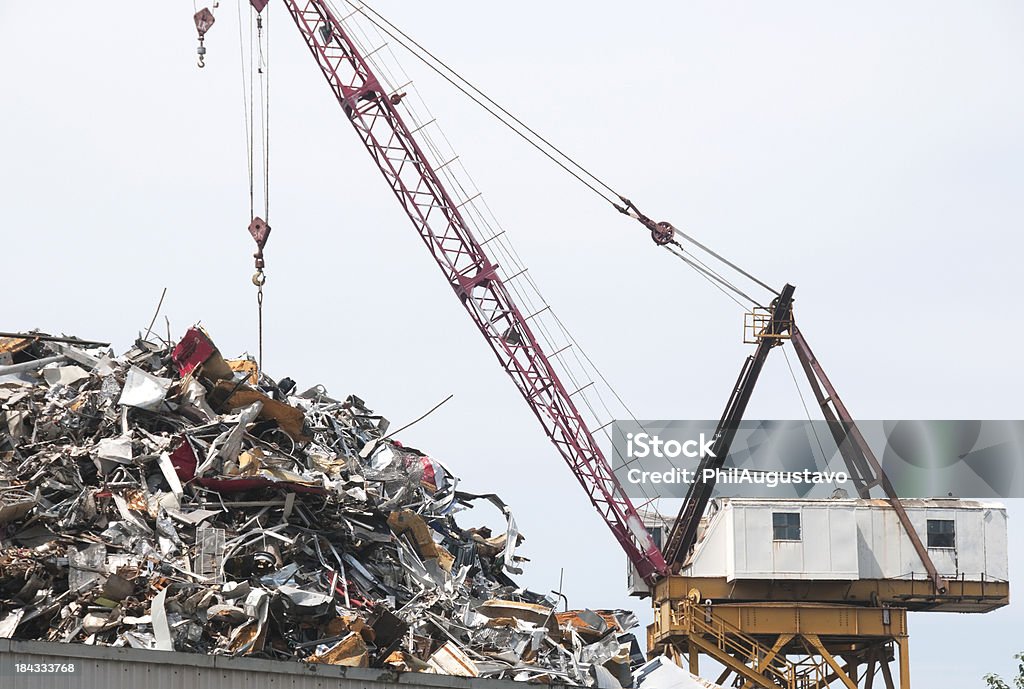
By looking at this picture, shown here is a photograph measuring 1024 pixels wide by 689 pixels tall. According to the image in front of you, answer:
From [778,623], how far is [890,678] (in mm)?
4151

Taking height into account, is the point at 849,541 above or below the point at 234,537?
above

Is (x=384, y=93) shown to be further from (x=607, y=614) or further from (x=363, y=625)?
(x=363, y=625)

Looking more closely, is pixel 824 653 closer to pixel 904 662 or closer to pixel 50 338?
pixel 904 662

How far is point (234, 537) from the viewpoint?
22359 millimetres

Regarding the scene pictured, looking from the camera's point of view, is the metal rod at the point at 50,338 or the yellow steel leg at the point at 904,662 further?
the yellow steel leg at the point at 904,662

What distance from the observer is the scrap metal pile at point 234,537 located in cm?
2023

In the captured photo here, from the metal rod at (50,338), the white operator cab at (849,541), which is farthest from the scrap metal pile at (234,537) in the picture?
the white operator cab at (849,541)

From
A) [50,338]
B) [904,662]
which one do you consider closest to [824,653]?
[904,662]

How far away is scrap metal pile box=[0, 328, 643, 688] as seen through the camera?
20234 mm

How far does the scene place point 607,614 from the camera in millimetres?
26047

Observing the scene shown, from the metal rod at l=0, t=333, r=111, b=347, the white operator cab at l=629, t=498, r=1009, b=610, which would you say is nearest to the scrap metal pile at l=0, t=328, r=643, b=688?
the metal rod at l=0, t=333, r=111, b=347

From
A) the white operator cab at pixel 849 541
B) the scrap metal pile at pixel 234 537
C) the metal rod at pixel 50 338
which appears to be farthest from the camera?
the white operator cab at pixel 849 541

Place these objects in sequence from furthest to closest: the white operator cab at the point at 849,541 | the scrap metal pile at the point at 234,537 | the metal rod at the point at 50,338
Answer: the white operator cab at the point at 849,541 → the metal rod at the point at 50,338 → the scrap metal pile at the point at 234,537

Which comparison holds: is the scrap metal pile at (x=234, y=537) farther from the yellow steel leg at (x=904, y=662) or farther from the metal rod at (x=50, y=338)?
the yellow steel leg at (x=904, y=662)
